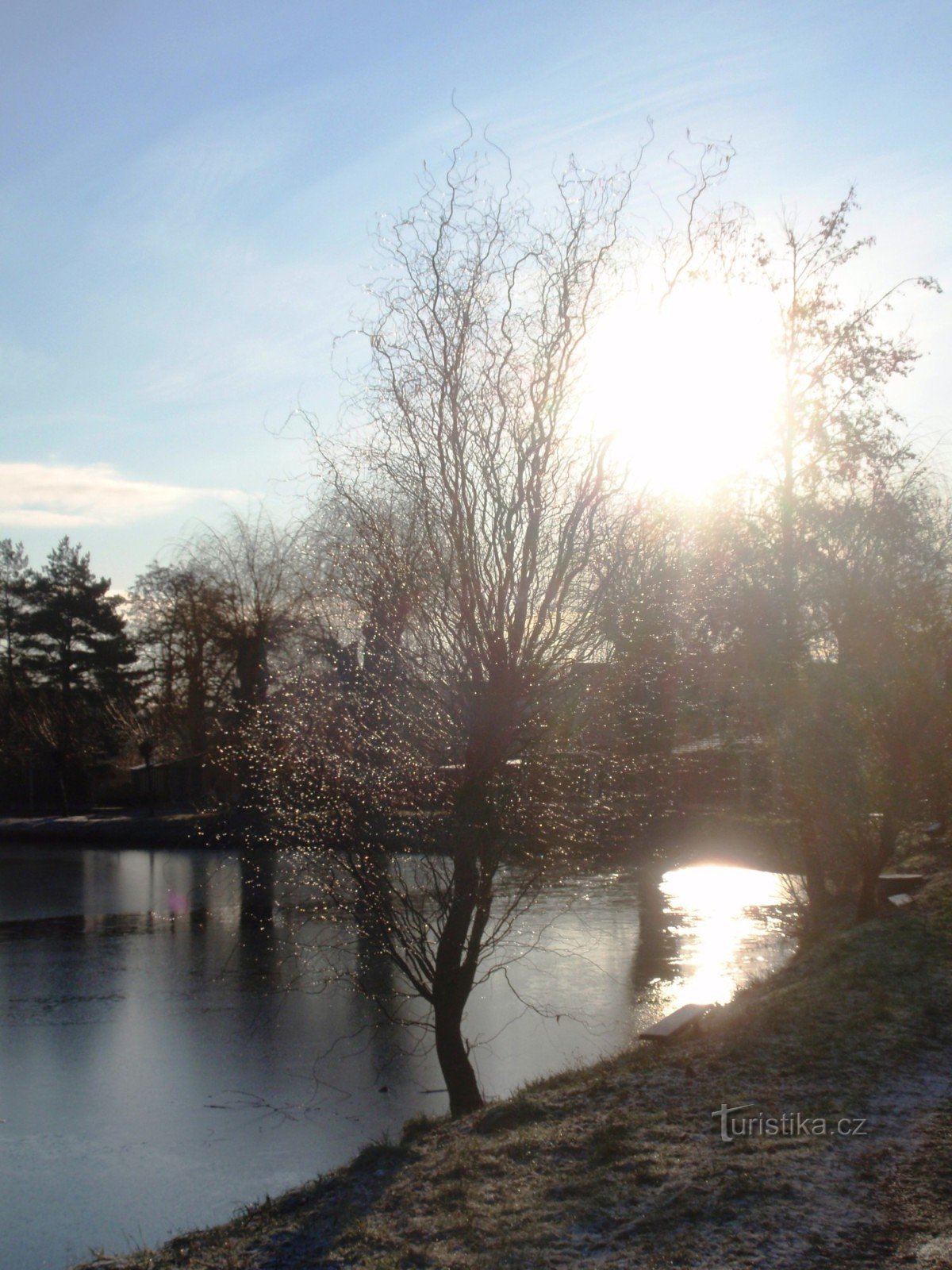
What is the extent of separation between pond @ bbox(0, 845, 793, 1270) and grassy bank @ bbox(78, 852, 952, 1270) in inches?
55.2

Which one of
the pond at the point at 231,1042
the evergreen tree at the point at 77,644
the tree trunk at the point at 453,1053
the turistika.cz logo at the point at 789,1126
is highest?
the evergreen tree at the point at 77,644

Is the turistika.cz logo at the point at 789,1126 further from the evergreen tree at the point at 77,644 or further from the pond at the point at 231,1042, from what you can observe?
the evergreen tree at the point at 77,644

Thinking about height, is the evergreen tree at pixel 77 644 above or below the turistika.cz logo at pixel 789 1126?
above

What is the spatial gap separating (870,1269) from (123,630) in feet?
175

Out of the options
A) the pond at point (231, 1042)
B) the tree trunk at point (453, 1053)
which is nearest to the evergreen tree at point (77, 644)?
the pond at point (231, 1042)

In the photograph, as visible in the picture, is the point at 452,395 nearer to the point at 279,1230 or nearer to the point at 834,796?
the point at 279,1230

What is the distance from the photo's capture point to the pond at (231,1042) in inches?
273

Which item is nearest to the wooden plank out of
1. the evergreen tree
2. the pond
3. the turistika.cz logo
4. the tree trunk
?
the pond

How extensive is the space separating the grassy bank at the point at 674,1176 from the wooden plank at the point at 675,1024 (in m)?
0.26

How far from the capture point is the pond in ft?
22.7

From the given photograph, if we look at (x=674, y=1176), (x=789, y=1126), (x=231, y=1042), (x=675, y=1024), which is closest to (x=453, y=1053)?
(x=675, y=1024)

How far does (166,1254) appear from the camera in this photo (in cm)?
495

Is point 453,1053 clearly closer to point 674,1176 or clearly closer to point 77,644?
point 674,1176

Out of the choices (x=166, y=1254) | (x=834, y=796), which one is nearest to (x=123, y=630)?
(x=834, y=796)
